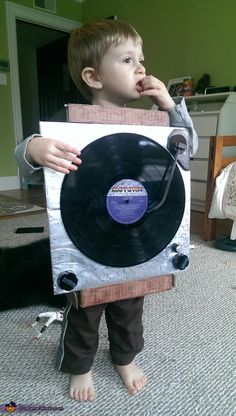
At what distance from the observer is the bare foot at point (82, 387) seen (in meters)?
0.65

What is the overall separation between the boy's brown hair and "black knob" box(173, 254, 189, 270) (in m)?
0.40

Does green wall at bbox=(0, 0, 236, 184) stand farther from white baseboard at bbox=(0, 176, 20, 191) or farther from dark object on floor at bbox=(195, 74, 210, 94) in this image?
white baseboard at bbox=(0, 176, 20, 191)

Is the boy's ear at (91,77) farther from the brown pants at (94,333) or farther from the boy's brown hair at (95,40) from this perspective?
the brown pants at (94,333)

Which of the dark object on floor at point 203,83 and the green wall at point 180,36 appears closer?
the green wall at point 180,36

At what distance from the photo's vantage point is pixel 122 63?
0.60 meters

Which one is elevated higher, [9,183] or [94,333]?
[94,333]

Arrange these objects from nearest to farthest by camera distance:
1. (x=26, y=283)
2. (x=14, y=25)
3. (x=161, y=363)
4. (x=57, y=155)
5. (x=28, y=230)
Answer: (x=57, y=155) < (x=161, y=363) < (x=26, y=283) < (x=28, y=230) < (x=14, y=25)

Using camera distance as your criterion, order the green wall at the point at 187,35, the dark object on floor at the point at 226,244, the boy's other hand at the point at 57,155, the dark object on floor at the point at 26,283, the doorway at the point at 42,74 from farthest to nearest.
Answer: the doorway at the point at 42,74, the green wall at the point at 187,35, the dark object on floor at the point at 226,244, the dark object on floor at the point at 26,283, the boy's other hand at the point at 57,155

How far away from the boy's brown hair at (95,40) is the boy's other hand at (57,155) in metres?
0.23

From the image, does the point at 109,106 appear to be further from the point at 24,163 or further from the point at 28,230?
the point at 28,230

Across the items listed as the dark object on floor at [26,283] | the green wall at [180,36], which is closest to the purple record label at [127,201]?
the dark object on floor at [26,283]

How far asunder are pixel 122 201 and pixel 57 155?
0.44 ft

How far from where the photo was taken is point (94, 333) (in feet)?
2.12

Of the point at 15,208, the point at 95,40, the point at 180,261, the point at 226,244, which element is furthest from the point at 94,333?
the point at 15,208
